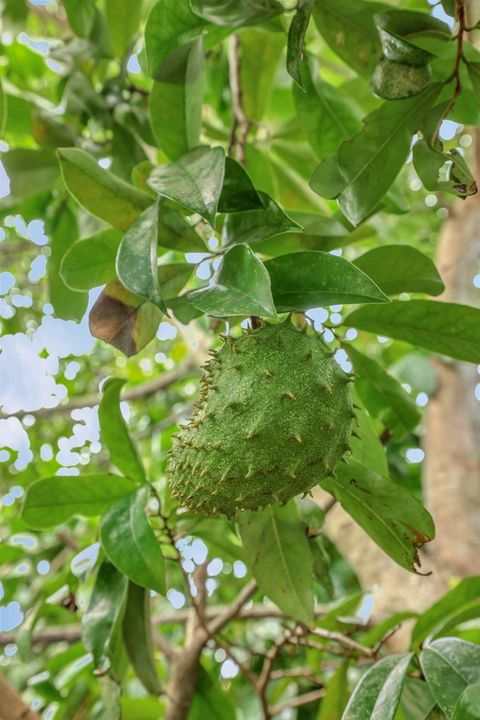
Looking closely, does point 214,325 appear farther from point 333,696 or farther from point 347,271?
point 333,696

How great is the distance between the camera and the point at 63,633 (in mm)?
2088

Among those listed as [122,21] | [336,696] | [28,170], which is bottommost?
[336,696]

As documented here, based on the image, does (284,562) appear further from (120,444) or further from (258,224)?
(258,224)

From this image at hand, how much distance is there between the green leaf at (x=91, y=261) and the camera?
1.09 metres

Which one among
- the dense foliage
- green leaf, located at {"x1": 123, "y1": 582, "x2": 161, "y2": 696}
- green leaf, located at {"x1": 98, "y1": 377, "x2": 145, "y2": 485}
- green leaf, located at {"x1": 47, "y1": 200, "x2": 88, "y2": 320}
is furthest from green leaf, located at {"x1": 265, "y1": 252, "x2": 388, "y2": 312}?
green leaf, located at {"x1": 47, "y1": 200, "x2": 88, "y2": 320}

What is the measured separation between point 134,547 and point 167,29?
685 millimetres

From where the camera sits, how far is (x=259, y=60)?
5.40ft

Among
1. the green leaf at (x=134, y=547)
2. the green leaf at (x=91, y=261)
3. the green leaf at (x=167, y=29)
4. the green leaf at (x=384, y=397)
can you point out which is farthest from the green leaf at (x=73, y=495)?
the green leaf at (x=167, y=29)

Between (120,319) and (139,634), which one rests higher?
(120,319)

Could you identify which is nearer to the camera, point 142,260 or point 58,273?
point 142,260

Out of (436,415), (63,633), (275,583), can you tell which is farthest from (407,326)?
(436,415)

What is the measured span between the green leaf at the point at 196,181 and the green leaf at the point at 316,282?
0.11 m

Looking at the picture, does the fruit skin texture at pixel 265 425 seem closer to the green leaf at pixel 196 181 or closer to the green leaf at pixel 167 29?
the green leaf at pixel 196 181

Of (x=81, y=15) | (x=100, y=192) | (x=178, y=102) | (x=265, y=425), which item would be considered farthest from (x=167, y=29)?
(x=81, y=15)
